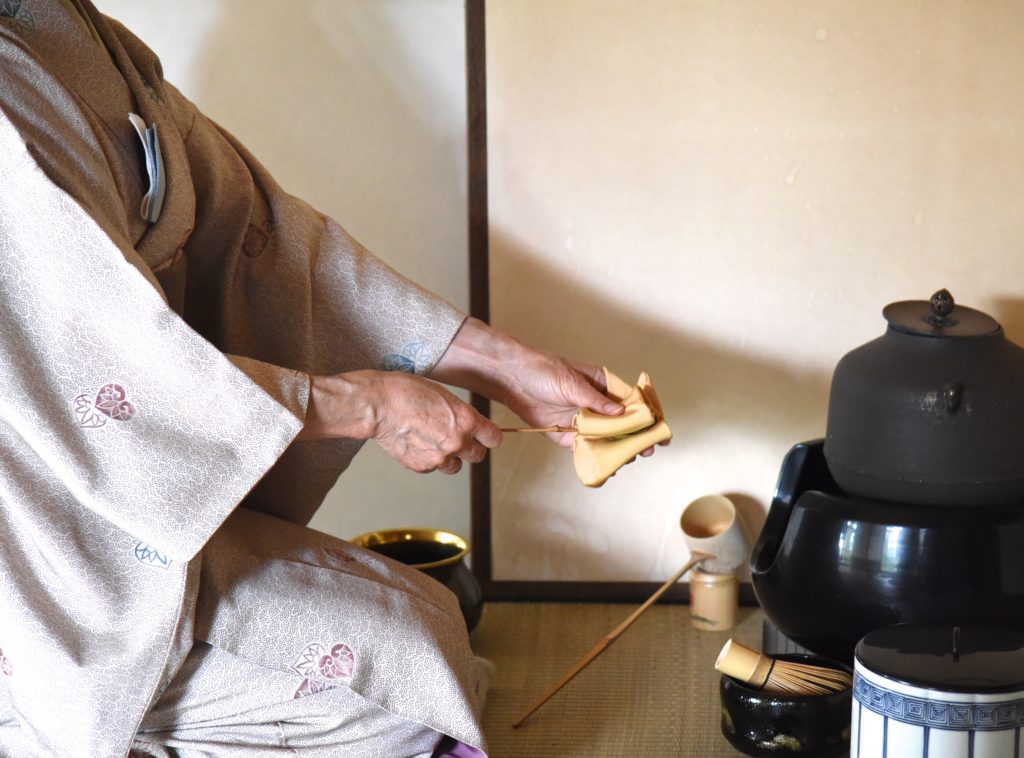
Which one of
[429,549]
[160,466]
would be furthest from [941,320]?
[160,466]

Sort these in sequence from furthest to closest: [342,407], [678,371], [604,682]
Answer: [678,371]
[604,682]
[342,407]

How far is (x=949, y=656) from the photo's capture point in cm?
149

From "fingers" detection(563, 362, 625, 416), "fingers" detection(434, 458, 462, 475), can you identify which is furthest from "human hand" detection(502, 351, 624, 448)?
"fingers" detection(434, 458, 462, 475)

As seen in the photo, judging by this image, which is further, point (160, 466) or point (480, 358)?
point (480, 358)

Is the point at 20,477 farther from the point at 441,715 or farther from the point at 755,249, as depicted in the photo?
A: the point at 755,249

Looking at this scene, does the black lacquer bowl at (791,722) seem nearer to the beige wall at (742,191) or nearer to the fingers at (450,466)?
the fingers at (450,466)

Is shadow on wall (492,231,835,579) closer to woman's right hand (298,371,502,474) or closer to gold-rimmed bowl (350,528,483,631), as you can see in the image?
gold-rimmed bowl (350,528,483,631)

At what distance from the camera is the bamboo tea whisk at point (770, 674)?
5.94 feet

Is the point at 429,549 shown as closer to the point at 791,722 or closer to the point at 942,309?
the point at 791,722

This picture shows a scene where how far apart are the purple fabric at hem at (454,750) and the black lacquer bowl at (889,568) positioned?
59cm

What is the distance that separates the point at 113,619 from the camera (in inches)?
61.9

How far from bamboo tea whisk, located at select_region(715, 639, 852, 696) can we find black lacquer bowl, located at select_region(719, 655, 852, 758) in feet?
0.07

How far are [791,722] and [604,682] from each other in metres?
0.48

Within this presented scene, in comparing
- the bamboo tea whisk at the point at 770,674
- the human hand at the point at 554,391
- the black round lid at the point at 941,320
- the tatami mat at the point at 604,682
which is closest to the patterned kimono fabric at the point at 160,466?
the human hand at the point at 554,391
